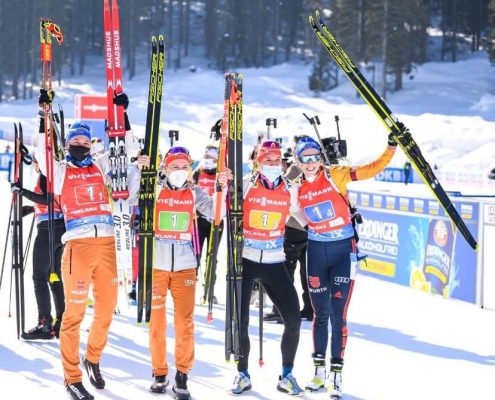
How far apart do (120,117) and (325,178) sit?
5.38 ft

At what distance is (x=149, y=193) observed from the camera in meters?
5.41

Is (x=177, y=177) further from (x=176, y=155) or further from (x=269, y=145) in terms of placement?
(x=269, y=145)

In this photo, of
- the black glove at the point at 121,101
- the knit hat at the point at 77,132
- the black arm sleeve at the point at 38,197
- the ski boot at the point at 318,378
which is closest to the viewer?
the knit hat at the point at 77,132

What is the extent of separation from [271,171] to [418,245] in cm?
527

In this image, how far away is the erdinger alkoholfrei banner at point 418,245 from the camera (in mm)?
9406

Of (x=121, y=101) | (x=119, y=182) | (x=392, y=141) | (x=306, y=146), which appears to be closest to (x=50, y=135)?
(x=121, y=101)

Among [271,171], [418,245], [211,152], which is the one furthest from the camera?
[418,245]

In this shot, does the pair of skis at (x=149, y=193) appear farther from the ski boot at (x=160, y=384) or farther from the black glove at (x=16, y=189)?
the black glove at (x=16, y=189)

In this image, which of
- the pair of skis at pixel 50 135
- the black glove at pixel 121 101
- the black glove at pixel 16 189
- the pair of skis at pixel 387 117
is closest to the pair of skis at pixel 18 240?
the black glove at pixel 16 189

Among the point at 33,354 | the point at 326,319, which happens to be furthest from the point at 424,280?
the point at 33,354

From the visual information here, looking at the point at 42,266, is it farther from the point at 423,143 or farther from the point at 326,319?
the point at 423,143

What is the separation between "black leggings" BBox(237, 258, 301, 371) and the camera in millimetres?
5531

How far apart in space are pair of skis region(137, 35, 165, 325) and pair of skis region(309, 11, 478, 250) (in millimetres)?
1790

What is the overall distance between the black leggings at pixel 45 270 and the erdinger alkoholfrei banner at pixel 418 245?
5.11 meters
